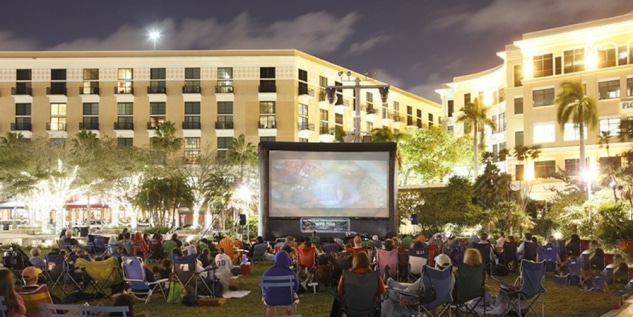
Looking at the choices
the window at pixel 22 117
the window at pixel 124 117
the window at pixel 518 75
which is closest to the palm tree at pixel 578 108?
the window at pixel 518 75

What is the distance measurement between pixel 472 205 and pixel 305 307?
74.7ft

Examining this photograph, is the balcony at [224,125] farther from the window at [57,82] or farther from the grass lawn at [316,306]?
the grass lawn at [316,306]

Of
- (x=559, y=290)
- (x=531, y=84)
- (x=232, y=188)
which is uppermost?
(x=531, y=84)

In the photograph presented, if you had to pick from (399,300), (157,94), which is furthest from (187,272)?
(157,94)

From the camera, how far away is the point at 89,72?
63.7 metres

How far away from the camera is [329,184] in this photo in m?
27.2

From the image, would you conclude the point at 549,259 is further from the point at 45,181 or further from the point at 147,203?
the point at 45,181

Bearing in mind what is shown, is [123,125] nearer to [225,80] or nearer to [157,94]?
[157,94]

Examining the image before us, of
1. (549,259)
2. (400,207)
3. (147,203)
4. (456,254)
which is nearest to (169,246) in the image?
(456,254)

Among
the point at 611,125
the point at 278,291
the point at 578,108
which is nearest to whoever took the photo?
the point at 278,291

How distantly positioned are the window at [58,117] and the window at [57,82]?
44.3 inches

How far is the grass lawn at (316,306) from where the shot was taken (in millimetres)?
12500

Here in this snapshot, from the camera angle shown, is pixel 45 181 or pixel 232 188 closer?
pixel 45 181

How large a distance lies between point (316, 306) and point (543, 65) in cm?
4430
